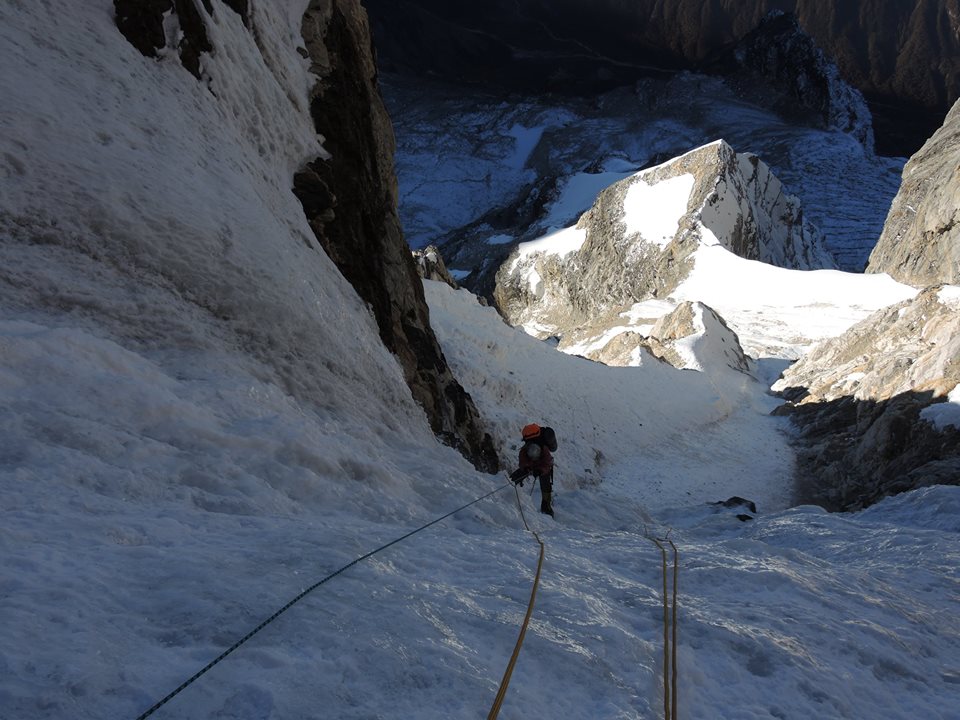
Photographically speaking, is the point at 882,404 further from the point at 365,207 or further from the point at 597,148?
the point at 597,148

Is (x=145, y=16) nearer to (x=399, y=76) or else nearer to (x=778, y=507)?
(x=778, y=507)

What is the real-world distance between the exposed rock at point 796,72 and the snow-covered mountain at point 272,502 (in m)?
107

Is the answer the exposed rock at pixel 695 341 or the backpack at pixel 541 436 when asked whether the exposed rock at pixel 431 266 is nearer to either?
the exposed rock at pixel 695 341

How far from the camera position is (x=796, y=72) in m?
104

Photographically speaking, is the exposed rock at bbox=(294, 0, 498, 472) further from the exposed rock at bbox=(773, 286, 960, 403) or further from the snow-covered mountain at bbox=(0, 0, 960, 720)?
the exposed rock at bbox=(773, 286, 960, 403)

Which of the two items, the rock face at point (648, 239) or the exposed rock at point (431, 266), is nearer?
the exposed rock at point (431, 266)

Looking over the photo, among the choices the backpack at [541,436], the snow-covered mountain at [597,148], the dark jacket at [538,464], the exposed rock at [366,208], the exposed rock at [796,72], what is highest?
the exposed rock at [796,72]

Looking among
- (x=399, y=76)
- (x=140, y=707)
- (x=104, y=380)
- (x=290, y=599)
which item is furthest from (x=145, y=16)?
(x=399, y=76)

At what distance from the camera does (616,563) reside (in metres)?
6.22

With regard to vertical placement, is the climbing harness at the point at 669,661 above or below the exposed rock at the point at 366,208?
below

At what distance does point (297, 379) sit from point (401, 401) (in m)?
2.33

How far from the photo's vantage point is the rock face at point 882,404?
524 inches

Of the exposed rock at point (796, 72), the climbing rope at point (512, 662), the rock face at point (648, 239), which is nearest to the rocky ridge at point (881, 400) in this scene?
the climbing rope at point (512, 662)

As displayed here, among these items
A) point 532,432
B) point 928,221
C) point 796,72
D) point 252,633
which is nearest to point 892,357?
point 532,432
